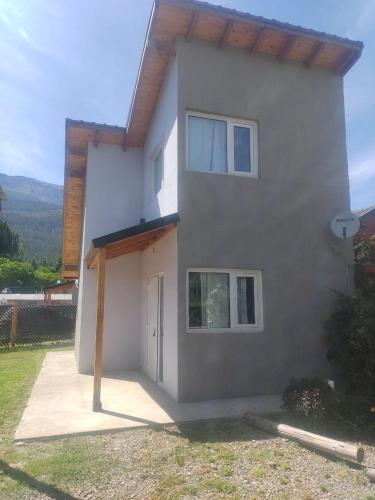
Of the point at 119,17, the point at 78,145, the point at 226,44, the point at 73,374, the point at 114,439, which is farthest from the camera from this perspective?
the point at 78,145

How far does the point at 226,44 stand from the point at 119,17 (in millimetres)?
2952

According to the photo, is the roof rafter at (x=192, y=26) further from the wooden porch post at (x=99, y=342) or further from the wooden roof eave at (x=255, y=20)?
the wooden porch post at (x=99, y=342)

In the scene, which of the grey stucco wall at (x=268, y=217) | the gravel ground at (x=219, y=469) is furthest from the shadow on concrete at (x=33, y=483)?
the grey stucco wall at (x=268, y=217)

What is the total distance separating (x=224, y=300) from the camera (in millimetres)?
8070

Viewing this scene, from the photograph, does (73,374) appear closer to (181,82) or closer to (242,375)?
(242,375)

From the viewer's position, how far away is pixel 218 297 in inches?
317

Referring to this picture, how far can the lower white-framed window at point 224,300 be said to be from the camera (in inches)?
309

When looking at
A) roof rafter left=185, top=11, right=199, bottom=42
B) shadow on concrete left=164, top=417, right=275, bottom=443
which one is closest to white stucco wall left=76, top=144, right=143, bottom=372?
roof rafter left=185, top=11, right=199, bottom=42

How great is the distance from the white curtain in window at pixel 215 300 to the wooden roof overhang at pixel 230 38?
17.3ft

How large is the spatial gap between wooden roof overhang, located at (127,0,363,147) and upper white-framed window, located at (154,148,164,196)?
170cm

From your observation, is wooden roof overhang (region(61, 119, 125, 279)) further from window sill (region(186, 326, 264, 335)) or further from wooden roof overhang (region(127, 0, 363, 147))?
window sill (region(186, 326, 264, 335))

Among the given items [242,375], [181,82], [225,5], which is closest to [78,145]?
[181,82]

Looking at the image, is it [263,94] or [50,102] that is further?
[50,102]

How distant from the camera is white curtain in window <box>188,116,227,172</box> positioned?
836 cm
